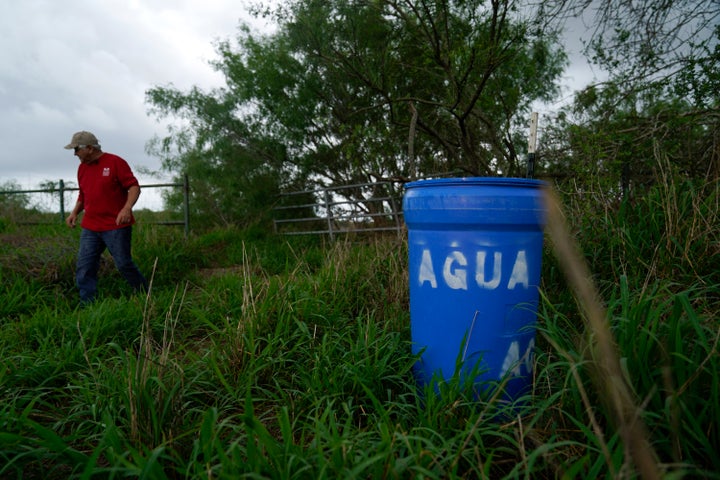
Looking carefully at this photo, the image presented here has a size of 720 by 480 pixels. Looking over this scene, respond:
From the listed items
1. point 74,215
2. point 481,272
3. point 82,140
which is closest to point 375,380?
point 481,272

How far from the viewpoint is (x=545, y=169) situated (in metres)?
5.34

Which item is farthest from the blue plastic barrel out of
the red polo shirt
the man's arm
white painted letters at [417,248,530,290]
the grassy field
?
the man's arm

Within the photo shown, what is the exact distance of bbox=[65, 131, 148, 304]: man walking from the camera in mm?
3619

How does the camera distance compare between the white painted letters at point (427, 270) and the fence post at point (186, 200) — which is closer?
the white painted letters at point (427, 270)

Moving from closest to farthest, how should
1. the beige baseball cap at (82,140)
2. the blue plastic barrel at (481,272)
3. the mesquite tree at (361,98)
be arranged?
the blue plastic barrel at (481,272)
the beige baseball cap at (82,140)
the mesquite tree at (361,98)

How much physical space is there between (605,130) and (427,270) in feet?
11.4

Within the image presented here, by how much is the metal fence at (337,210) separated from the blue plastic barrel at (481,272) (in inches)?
210

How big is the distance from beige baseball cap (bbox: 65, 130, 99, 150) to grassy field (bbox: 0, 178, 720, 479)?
4.52 ft

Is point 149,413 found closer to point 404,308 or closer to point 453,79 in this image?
point 404,308

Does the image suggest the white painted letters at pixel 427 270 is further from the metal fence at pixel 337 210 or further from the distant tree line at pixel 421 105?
the metal fence at pixel 337 210

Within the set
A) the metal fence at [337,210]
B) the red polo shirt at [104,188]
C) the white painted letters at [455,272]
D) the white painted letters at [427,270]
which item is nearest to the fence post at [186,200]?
the metal fence at [337,210]

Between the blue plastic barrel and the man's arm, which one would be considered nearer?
the blue plastic barrel

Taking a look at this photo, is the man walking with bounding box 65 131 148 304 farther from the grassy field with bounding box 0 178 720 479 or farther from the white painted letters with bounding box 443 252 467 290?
the white painted letters with bounding box 443 252 467 290

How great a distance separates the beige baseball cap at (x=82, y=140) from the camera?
360cm
